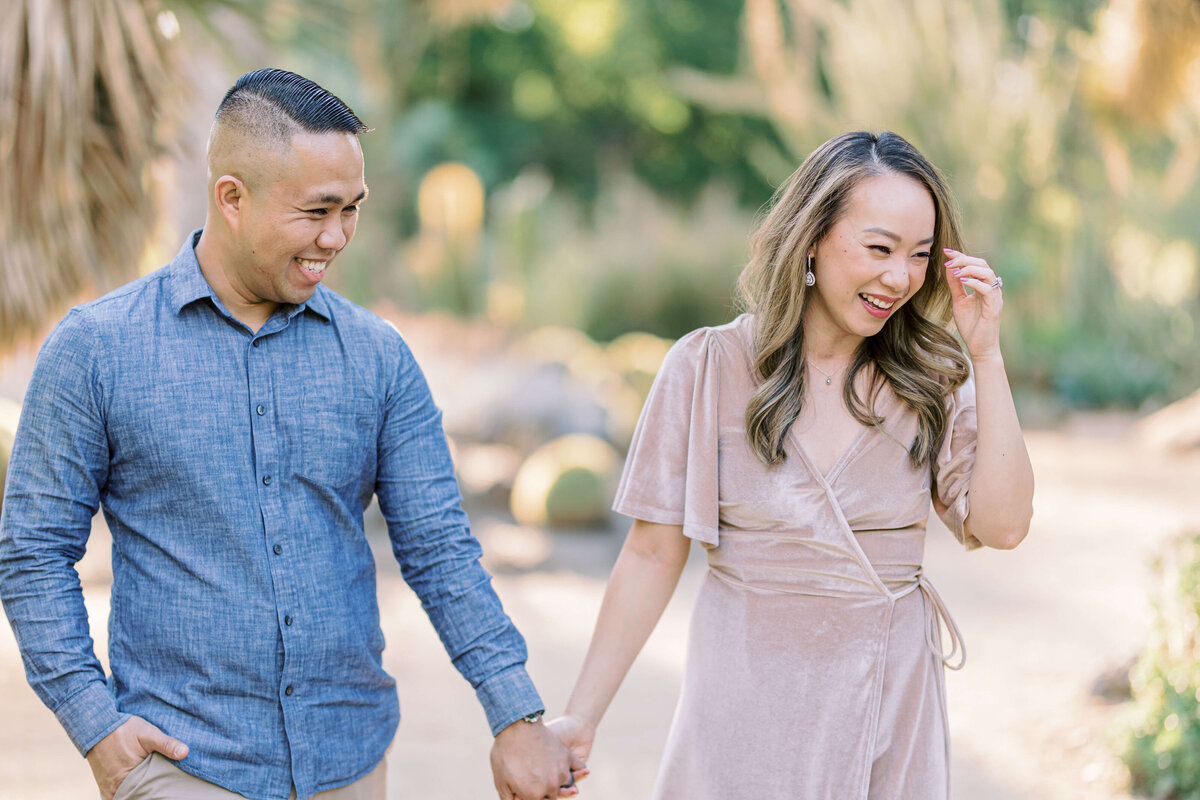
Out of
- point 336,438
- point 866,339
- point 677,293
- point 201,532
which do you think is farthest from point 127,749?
point 677,293

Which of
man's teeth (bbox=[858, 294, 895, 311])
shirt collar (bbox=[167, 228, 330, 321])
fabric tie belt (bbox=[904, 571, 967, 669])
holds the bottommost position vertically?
fabric tie belt (bbox=[904, 571, 967, 669])

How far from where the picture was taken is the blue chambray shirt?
2.00 meters

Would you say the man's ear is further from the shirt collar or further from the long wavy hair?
the long wavy hair

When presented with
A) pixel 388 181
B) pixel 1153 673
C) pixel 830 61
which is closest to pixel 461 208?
pixel 830 61

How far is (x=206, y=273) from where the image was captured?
2.19 metres

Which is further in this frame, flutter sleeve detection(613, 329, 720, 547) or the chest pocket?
flutter sleeve detection(613, 329, 720, 547)

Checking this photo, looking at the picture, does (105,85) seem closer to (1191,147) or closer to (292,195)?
(292,195)

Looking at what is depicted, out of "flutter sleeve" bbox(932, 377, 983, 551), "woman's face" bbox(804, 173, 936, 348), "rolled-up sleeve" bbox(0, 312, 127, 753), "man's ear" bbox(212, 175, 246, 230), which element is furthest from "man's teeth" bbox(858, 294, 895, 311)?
"rolled-up sleeve" bbox(0, 312, 127, 753)

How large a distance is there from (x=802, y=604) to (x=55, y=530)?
1.34 m

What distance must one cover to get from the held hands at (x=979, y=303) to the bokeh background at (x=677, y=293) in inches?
22.5

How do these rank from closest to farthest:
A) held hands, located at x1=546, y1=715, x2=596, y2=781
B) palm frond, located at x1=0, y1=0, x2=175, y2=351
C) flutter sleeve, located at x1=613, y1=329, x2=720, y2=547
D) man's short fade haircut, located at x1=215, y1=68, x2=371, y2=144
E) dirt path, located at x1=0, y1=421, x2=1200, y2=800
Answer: man's short fade haircut, located at x1=215, y1=68, x2=371, y2=144 < flutter sleeve, located at x1=613, y1=329, x2=720, y2=547 < held hands, located at x1=546, y1=715, x2=596, y2=781 < dirt path, located at x1=0, y1=421, x2=1200, y2=800 < palm frond, located at x1=0, y1=0, x2=175, y2=351

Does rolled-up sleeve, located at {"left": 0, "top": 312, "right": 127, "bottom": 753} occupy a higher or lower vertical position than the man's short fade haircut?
lower

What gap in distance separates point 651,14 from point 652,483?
25019 millimetres

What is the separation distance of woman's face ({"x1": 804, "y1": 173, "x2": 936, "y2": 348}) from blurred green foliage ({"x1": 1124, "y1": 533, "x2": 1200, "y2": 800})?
91.2 inches
